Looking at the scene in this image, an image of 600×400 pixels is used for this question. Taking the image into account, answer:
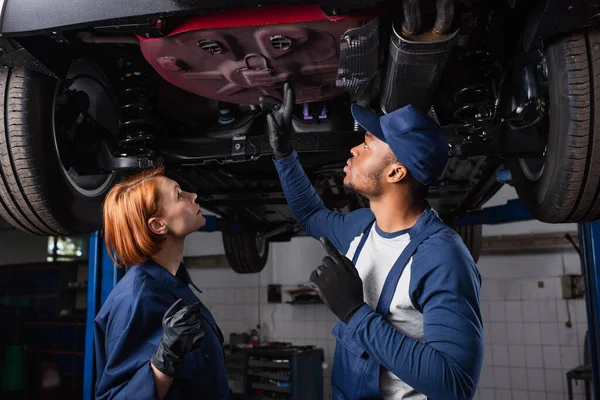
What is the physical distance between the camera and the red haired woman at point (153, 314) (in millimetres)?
970

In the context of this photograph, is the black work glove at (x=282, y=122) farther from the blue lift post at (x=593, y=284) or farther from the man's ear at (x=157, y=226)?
the blue lift post at (x=593, y=284)

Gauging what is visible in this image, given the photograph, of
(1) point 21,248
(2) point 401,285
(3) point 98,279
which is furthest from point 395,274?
(1) point 21,248

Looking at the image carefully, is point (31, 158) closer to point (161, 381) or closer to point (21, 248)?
point (161, 381)

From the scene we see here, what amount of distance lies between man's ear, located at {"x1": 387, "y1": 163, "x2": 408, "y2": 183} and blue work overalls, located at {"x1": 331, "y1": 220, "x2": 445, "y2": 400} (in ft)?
0.44

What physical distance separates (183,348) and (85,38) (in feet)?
2.94

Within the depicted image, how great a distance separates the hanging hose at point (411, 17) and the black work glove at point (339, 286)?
1.91 feet

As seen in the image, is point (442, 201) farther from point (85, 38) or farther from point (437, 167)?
point (85, 38)

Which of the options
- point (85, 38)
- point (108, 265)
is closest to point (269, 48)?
point (85, 38)

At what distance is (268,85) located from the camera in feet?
4.82

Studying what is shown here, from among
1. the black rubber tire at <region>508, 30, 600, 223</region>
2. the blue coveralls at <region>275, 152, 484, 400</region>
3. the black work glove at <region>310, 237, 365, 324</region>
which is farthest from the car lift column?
the black work glove at <region>310, 237, 365, 324</region>

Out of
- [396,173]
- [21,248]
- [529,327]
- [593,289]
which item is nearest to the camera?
[396,173]

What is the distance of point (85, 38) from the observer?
130 centimetres

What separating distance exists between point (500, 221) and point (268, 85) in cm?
199


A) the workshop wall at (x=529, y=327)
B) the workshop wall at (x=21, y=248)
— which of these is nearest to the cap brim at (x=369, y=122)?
Answer: the workshop wall at (x=529, y=327)
